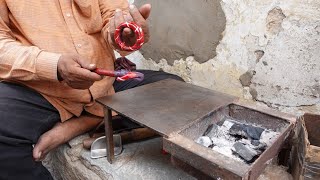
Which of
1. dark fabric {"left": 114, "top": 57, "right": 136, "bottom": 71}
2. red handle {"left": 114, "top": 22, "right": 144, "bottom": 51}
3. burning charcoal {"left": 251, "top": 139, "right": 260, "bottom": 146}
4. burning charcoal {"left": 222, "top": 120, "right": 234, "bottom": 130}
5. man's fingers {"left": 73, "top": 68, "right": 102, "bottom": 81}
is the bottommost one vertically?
burning charcoal {"left": 251, "top": 139, "right": 260, "bottom": 146}

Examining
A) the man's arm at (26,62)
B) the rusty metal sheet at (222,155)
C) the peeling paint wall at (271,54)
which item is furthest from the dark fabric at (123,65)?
the peeling paint wall at (271,54)

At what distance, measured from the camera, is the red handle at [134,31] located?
4.02ft

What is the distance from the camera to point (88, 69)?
1.21m

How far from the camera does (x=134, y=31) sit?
4.06 ft

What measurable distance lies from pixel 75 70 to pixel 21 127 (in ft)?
1.20

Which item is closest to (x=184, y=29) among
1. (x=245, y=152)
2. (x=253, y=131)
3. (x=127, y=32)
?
(x=127, y=32)

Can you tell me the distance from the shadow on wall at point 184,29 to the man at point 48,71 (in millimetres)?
500

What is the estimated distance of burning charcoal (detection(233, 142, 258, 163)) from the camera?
1.02 metres

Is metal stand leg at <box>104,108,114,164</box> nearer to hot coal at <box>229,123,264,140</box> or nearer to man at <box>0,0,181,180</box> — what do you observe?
man at <box>0,0,181,180</box>

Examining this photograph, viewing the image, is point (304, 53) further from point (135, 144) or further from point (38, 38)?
point (38, 38)

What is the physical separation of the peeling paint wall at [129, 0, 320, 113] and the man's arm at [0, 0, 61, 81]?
1.03m

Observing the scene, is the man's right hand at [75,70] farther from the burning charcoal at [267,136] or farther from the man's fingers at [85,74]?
the burning charcoal at [267,136]

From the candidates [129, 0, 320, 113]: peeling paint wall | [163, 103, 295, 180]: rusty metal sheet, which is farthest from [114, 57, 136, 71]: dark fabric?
[129, 0, 320, 113]: peeling paint wall

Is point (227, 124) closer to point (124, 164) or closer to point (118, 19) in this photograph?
point (124, 164)
